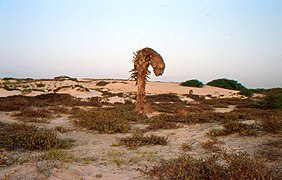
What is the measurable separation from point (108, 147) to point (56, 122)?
4331 millimetres

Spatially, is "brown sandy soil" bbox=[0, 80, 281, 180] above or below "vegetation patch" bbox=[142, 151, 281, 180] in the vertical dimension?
below

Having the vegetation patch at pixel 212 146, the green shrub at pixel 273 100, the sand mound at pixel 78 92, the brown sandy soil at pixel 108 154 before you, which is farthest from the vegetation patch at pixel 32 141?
the sand mound at pixel 78 92

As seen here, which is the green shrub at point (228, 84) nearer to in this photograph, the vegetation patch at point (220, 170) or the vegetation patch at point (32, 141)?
the vegetation patch at point (32, 141)

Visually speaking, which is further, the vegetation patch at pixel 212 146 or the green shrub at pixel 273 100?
the green shrub at pixel 273 100

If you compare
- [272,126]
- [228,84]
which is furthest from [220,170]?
[228,84]

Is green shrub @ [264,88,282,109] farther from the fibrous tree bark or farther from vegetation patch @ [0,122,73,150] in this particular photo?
vegetation patch @ [0,122,73,150]

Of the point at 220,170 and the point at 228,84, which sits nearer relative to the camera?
the point at 220,170

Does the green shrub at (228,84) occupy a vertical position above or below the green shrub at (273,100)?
above

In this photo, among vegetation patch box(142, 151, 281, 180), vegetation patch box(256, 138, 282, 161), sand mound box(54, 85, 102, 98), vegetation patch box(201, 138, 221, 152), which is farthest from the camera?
sand mound box(54, 85, 102, 98)

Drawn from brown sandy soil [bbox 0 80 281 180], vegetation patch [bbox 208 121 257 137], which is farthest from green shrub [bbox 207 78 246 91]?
vegetation patch [bbox 208 121 257 137]

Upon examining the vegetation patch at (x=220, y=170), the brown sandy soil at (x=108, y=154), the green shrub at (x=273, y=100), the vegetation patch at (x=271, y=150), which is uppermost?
the green shrub at (x=273, y=100)

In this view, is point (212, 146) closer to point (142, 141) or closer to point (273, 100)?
point (142, 141)

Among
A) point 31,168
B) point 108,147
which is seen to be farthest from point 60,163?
point 108,147

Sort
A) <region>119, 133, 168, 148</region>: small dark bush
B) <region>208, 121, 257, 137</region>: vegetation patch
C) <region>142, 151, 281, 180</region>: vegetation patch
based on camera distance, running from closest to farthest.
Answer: <region>142, 151, 281, 180</region>: vegetation patch < <region>119, 133, 168, 148</region>: small dark bush < <region>208, 121, 257, 137</region>: vegetation patch
